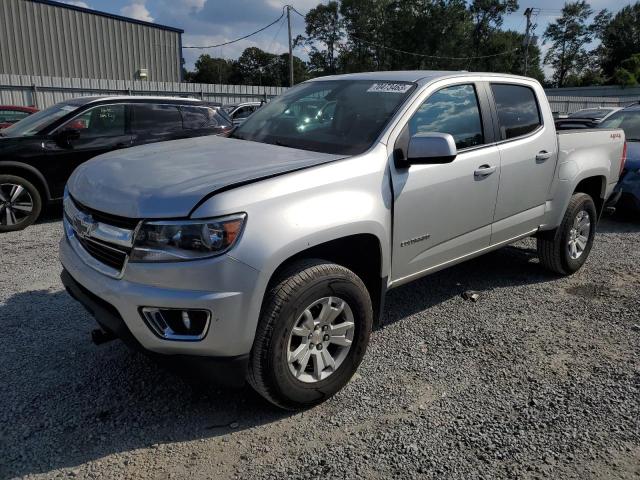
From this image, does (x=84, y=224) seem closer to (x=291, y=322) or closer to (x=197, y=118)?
(x=291, y=322)

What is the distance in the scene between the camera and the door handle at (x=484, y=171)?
3.64m

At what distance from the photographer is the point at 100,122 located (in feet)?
23.6

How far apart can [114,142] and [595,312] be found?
20.5ft

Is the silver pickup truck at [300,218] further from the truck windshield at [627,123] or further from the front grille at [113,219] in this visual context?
the truck windshield at [627,123]

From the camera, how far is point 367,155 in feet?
9.85

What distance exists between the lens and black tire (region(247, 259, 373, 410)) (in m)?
2.50

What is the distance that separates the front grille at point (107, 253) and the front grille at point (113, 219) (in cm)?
11

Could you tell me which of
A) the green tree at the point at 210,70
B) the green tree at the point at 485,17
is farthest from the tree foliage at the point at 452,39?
the green tree at the point at 210,70

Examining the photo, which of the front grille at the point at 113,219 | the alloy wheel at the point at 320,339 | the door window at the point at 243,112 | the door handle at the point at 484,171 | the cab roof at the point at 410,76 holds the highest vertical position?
the cab roof at the point at 410,76

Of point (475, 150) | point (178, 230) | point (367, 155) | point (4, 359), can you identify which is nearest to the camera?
point (178, 230)

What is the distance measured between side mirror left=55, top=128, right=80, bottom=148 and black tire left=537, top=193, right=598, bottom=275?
581cm

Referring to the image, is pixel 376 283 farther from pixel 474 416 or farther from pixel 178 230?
pixel 178 230

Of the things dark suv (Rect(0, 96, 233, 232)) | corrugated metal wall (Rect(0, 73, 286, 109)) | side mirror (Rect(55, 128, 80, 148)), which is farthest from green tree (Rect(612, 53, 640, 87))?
side mirror (Rect(55, 128, 80, 148))

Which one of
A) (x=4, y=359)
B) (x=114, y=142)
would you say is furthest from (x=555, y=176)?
(x=114, y=142)
